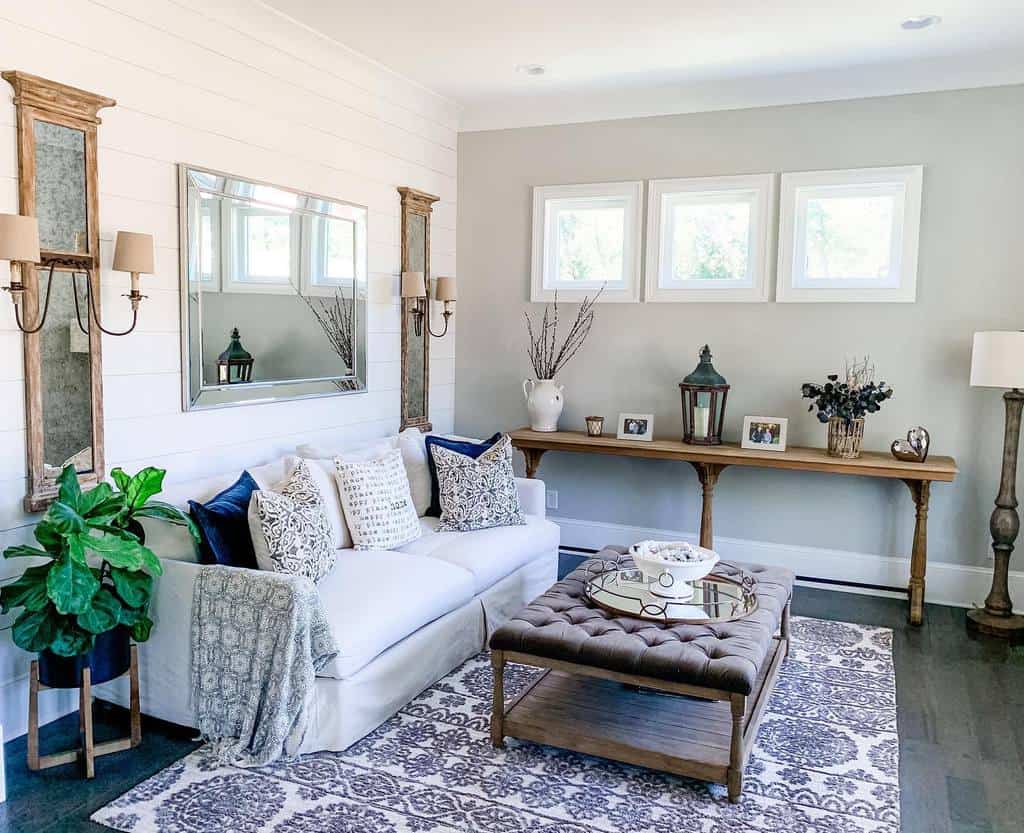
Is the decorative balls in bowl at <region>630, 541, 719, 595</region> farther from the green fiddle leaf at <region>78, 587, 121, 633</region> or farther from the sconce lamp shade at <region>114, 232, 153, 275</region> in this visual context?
the sconce lamp shade at <region>114, 232, 153, 275</region>

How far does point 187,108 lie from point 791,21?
2.71 metres

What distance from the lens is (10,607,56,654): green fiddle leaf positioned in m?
2.66

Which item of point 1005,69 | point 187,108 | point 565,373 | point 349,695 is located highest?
point 1005,69

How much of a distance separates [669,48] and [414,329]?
2148 millimetres

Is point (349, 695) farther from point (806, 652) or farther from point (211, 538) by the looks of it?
point (806, 652)

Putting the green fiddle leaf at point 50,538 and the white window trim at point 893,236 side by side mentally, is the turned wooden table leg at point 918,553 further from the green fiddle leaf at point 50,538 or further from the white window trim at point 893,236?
the green fiddle leaf at point 50,538

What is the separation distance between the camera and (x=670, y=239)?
527 centimetres

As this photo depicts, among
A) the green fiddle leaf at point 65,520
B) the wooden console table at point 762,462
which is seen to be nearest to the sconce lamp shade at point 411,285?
the wooden console table at point 762,462

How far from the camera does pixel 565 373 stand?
18.3 ft

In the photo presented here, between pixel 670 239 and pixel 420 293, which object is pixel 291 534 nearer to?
pixel 420 293

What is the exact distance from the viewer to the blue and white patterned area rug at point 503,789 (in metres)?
2.54

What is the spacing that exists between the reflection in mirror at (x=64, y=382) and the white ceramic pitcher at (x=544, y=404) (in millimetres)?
2734

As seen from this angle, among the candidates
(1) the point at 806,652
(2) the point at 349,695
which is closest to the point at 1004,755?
(1) the point at 806,652

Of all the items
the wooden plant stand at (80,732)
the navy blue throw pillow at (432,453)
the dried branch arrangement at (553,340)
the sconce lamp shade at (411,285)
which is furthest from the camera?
the dried branch arrangement at (553,340)
